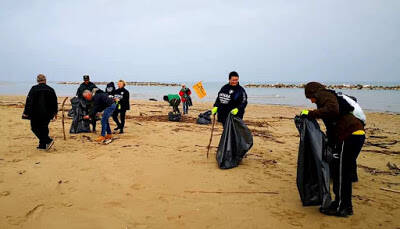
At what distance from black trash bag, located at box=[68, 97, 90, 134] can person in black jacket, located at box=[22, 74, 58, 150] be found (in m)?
1.72

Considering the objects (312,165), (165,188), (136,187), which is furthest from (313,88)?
(136,187)

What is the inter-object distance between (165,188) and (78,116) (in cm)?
498

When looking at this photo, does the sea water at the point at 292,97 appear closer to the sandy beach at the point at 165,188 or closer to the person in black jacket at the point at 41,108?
the sandy beach at the point at 165,188

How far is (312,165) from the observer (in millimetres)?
3051

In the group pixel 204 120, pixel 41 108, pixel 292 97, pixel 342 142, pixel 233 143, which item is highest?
pixel 41 108

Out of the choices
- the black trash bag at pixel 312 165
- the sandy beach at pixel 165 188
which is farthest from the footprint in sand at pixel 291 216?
the black trash bag at pixel 312 165

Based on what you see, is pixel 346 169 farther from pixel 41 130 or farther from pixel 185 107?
pixel 185 107

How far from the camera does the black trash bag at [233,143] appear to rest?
15.2 ft

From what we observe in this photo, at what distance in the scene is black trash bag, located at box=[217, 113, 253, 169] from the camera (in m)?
4.64

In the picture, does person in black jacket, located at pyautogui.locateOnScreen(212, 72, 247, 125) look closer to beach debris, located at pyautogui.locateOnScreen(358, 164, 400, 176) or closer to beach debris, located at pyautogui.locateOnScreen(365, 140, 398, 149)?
beach debris, located at pyautogui.locateOnScreen(358, 164, 400, 176)

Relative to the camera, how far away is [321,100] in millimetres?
3008

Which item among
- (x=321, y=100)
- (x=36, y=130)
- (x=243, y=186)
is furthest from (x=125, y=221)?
(x=36, y=130)

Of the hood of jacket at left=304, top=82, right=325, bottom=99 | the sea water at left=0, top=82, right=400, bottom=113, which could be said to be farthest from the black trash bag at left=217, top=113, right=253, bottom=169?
the sea water at left=0, top=82, right=400, bottom=113

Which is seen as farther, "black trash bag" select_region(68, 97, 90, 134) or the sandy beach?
"black trash bag" select_region(68, 97, 90, 134)
